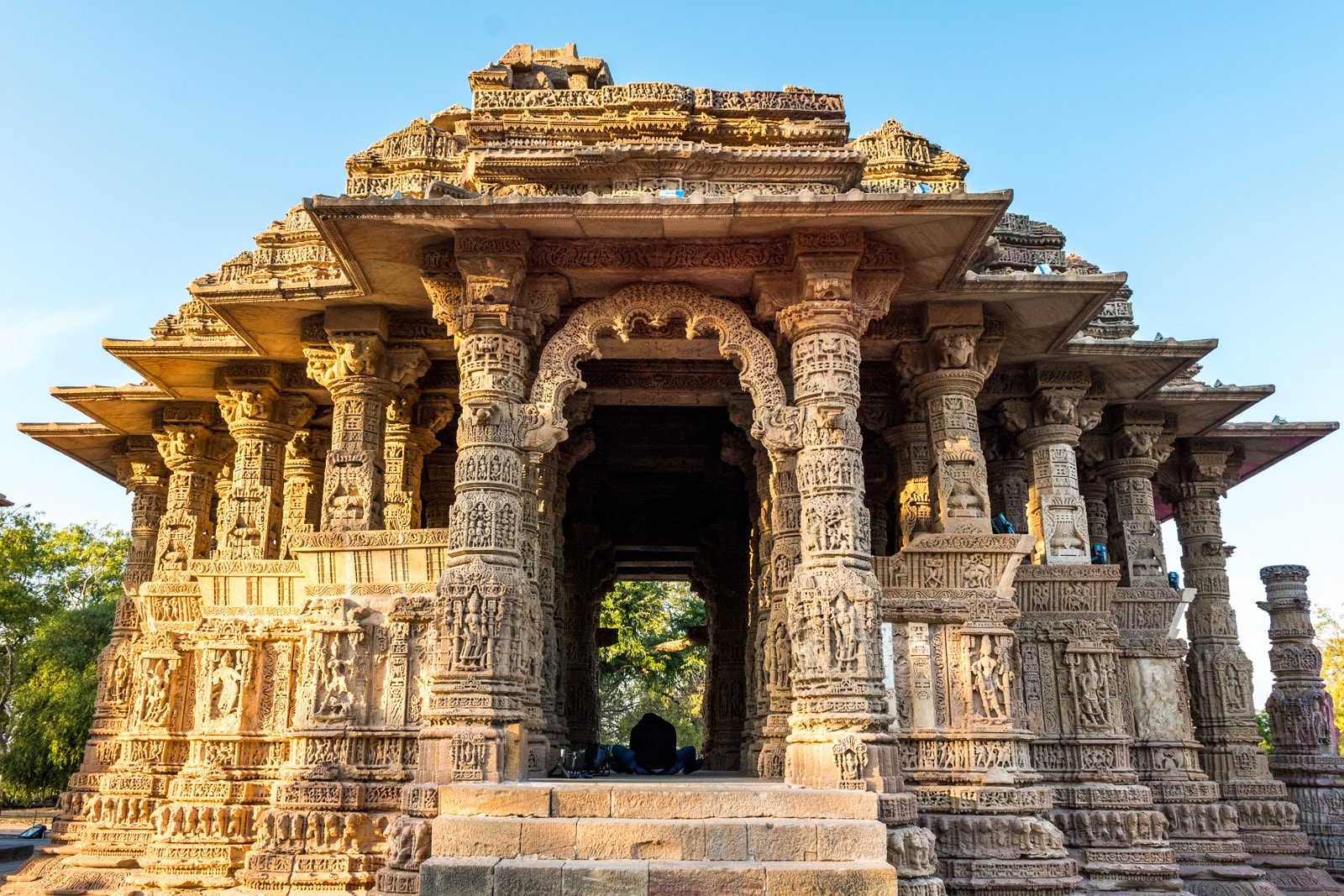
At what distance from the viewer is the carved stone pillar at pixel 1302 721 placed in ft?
47.4

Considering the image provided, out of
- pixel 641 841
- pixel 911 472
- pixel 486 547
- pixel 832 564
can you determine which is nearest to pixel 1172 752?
pixel 911 472

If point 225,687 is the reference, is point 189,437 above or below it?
above

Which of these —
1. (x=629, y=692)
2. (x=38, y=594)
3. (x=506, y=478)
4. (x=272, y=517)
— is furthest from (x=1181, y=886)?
(x=629, y=692)

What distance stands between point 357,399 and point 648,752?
5.08 m

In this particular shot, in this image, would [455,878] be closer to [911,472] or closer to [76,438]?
[911,472]

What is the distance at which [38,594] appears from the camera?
29.1 metres

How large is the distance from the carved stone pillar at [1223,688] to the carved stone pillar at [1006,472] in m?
3.15

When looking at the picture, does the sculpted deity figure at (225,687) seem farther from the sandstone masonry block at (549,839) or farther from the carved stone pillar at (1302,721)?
the carved stone pillar at (1302,721)

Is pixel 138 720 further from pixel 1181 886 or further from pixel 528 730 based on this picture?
pixel 1181 886

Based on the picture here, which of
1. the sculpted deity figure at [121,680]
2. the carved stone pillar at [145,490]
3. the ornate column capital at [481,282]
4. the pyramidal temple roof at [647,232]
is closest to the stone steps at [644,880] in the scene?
the ornate column capital at [481,282]

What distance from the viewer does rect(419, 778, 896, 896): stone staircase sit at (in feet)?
20.8

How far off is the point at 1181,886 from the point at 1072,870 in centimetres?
173

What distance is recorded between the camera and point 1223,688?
43.4 feet

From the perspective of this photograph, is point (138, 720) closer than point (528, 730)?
No
